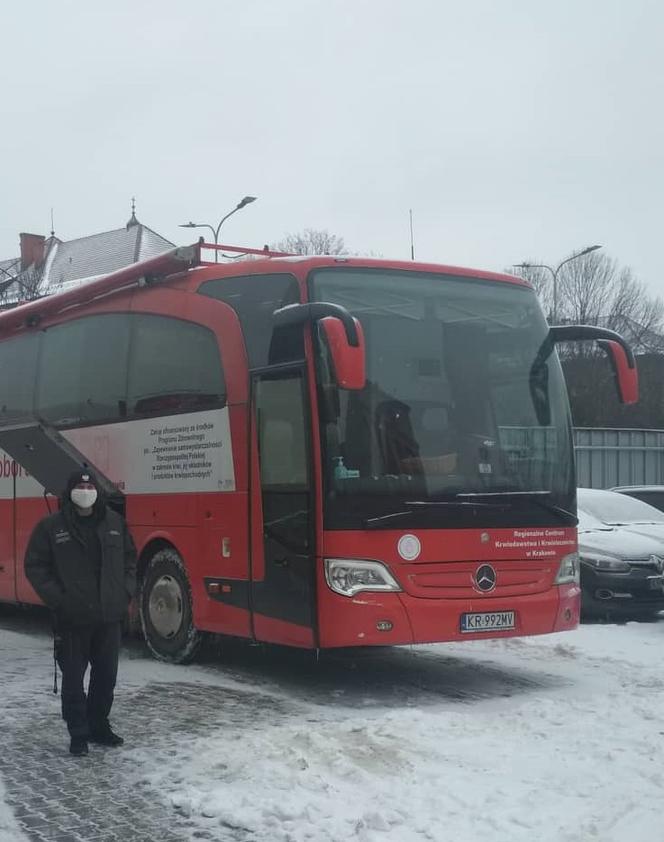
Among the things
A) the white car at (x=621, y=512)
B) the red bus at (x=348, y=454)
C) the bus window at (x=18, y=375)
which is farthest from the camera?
the white car at (x=621, y=512)

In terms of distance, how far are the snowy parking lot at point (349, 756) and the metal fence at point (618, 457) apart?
22717mm

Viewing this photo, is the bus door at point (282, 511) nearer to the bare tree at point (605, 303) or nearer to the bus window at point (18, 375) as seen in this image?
the bus window at point (18, 375)

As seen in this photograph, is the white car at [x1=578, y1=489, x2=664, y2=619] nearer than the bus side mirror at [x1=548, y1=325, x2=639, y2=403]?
No

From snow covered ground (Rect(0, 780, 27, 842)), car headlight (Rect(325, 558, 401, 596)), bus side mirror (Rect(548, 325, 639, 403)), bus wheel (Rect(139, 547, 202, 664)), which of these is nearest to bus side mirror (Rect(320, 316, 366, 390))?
car headlight (Rect(325, 558, 401, 596))

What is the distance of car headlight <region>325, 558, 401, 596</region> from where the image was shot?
28.7 ft

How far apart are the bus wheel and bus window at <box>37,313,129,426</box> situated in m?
1.64

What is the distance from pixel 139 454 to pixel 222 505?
1541 mm

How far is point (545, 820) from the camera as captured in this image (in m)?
5.72

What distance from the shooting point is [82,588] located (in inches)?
279

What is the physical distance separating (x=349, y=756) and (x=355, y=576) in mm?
2171

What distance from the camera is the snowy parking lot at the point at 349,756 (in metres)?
5.73

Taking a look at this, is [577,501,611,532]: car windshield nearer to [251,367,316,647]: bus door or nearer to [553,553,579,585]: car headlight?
[553,553,579,585]: car headlight

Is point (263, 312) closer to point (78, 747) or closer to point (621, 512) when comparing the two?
point (78, 747)

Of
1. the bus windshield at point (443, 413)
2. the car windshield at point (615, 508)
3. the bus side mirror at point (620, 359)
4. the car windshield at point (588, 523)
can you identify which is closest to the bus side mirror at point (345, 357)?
the bus windshield at point (443, 413)
